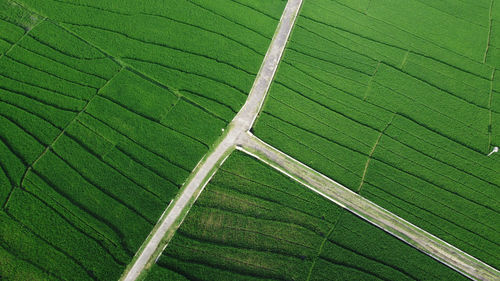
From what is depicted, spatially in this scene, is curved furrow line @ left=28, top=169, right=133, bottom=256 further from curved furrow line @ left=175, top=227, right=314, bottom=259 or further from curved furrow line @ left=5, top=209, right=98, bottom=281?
curved furrow line @ left=175, top=227, right=314, bottom=259

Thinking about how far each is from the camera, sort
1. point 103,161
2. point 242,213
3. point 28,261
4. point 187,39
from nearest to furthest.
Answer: point 28,261
point 242,213
point 103,161
point 187,39

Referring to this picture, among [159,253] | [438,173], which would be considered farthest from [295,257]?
[438,173]

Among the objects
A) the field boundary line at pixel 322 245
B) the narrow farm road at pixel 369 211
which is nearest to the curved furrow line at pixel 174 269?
the field boundary line at pixel 322 245

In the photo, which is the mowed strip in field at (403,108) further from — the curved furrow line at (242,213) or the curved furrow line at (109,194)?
the curved furrow line at (109,194)

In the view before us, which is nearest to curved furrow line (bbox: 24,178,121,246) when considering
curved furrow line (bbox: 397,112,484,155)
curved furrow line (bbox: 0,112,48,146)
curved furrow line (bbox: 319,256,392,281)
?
curved furrow line (bbox: 0,112,48,146)

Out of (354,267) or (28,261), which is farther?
(354,267)

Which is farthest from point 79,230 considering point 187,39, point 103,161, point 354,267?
point 354,267

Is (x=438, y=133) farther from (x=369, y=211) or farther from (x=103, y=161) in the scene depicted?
(x=103, y=161)
